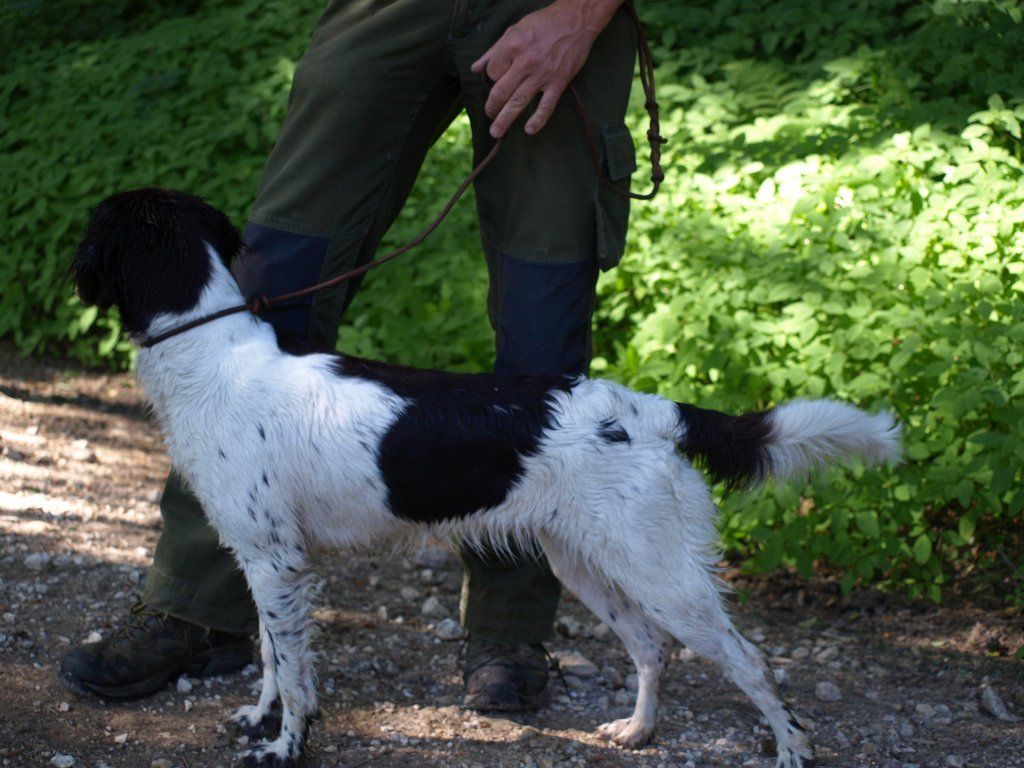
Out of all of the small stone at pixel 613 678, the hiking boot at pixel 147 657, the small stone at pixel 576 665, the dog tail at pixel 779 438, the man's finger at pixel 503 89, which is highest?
the man's finger at pixel 503 89

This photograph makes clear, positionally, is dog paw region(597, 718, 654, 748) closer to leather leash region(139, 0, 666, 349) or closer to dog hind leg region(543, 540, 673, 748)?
dog hind leg region(543, 540, 673, 748)

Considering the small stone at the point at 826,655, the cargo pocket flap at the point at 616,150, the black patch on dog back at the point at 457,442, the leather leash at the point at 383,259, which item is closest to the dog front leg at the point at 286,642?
the black patch on dog back at the point at 457,442

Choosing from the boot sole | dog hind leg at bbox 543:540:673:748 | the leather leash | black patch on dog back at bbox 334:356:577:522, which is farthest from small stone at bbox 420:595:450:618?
the leather leash

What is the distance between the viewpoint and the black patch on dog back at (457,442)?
2.75 meters

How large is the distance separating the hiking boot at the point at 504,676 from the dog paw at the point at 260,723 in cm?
56

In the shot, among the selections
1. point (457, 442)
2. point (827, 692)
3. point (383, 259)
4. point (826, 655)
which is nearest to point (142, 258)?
point (383, 259)

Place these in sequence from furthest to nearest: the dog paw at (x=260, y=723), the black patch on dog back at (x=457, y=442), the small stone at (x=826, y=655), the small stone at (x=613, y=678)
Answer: the small stone at (x=826, y=655), the small stone at (x=613, y=678), the dog paw at (x=260, y=723), the black patch on dog back at (x=457, y=442)

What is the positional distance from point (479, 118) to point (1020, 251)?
223 centimetres

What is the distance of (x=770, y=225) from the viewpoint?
4.68 metres

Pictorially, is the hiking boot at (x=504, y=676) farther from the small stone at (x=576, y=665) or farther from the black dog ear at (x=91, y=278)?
the black dog ear at (x=91, y=278)

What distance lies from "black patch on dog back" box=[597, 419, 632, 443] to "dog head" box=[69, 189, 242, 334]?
1.07m

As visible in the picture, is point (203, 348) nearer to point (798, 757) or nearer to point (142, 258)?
point (142, 258)

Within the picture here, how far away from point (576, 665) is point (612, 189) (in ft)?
5.02

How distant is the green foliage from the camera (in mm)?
Result: 3955
